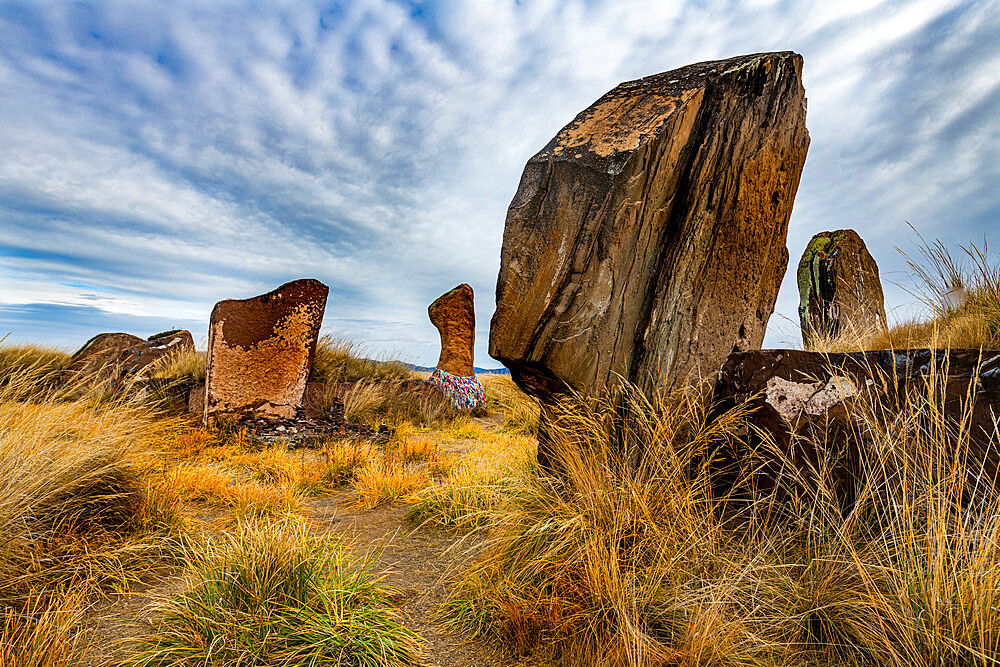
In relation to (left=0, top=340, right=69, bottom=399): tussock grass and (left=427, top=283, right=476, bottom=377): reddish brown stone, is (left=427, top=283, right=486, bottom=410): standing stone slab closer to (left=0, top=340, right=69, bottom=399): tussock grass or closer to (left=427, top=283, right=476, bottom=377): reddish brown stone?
(left=427, top=283, right=476, bottom=377): reddish brown stone

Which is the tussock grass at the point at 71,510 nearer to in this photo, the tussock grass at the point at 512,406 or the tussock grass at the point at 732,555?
the tussock grass at the point at 732,555

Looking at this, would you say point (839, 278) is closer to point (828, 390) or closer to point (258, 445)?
point (828, 390)

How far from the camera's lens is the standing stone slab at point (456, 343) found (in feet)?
27.7

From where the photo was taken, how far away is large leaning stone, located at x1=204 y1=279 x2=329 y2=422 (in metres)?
5.23

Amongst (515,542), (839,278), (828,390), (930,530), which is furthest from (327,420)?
(839,278)

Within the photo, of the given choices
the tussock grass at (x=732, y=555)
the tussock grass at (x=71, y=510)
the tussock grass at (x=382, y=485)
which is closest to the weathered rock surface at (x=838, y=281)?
the tussock grass at (x=732, y=555)

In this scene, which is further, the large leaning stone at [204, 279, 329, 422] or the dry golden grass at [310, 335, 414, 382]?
the dry golden grass at [310, 335, 414, 382]

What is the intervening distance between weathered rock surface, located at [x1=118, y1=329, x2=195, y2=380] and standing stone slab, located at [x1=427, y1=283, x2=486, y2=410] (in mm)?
4036

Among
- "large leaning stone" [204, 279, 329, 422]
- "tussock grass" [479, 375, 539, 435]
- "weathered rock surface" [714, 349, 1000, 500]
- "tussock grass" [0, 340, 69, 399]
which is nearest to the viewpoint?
"weathered rock surface" [714, 349, 1000, 500]

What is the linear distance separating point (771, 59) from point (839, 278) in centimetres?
634

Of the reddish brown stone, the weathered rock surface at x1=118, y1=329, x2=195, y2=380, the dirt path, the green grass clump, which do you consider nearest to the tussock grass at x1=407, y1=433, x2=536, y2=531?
the dirt path

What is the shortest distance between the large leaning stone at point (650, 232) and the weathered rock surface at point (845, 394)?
1.29ft

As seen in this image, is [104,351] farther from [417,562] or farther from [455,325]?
[417,562]

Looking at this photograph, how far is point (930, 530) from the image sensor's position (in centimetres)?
149
